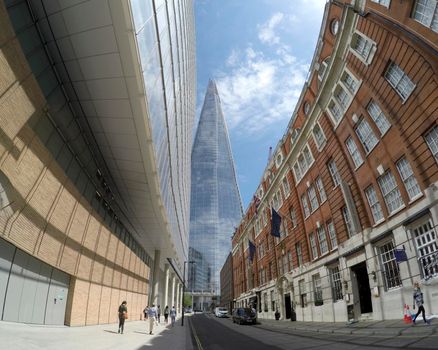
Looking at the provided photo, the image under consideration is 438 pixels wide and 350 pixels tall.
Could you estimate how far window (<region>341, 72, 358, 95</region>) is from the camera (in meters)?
22.5

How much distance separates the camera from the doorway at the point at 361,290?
2164 centimetres

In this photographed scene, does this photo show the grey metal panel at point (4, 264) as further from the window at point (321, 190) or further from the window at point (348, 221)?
the window at point (321, 190)

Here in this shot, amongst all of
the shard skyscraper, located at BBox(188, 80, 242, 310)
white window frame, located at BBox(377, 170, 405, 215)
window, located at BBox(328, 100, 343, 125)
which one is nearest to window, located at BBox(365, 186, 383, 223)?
white window frame, located at BBox(377, 170, 405, 215)

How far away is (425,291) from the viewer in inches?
583

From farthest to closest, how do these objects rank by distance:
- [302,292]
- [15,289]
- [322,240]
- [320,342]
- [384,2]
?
[302,292], [322,240], [384,2], [320,342], [15,289]

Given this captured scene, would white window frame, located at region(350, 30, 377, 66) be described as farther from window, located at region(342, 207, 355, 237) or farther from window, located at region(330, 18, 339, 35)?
window, located at region(342, 207, 355, 237)

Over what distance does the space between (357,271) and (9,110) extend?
2197cm

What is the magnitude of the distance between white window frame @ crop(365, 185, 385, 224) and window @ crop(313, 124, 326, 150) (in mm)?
7222

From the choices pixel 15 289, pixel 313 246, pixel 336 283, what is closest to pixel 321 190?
pixel 313 246

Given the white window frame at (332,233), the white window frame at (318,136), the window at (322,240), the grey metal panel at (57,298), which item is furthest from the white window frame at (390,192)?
the grey metal panel at (57,298)

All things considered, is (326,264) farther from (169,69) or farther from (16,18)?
(16,18)

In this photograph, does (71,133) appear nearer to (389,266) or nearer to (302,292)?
(389,266)

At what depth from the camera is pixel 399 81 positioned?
58.6 ft

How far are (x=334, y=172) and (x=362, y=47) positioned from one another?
9327mm
